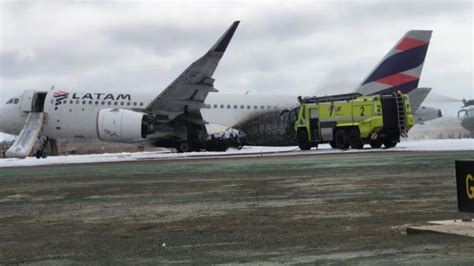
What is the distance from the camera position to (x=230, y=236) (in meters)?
9.31

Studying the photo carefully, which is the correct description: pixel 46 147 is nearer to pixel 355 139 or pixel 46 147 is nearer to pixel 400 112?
pixel 355 139

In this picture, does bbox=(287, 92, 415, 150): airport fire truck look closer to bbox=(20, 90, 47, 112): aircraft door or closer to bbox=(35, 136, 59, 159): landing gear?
bbox=(35, 136, 59, 159): landing gear

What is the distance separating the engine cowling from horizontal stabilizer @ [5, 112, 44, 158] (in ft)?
13.4

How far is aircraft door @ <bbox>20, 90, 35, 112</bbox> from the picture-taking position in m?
40.4

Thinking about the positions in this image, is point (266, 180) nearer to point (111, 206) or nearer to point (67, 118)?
point (111, 206)

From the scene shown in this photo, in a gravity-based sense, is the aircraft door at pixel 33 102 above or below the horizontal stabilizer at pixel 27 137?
above

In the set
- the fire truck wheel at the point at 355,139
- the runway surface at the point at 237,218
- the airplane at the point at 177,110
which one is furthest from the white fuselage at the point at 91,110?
the runway surface at the point at 237,218

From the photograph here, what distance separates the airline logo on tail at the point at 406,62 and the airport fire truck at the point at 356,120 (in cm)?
379

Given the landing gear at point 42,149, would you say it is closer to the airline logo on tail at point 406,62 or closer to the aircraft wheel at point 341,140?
the aircraft wheel at point 341,140

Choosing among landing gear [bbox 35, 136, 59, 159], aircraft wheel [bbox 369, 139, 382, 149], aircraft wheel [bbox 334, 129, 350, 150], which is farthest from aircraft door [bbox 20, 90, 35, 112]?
aircraft wheel [bbox 369, 139, 382, 149]

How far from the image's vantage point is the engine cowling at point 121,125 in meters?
36.7

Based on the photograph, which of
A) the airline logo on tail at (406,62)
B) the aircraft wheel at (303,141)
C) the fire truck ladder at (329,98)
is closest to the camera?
the fire truck ladder at (329,98)

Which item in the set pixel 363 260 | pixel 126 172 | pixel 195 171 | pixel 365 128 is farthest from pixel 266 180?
pixel 365 128

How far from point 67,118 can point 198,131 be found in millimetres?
7362
